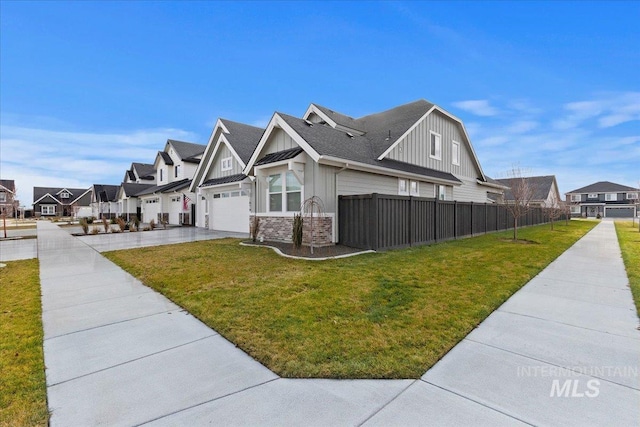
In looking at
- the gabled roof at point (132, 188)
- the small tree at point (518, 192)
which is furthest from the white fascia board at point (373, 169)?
the gabled roof at point (132, 188)

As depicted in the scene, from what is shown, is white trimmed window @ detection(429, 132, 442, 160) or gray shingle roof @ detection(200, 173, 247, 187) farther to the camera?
gray shingle roof @ detection(200, 173, 247, 187)

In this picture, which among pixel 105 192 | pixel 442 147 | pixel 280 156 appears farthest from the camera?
pixel 105 192

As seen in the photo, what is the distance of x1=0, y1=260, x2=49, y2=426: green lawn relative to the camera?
2.37 meters

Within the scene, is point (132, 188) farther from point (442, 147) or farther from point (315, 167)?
point (442, 147)

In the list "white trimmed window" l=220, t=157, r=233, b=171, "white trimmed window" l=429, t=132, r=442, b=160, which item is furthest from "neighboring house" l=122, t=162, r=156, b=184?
"white trimmed window" l=429, t=132, r=442, b=160

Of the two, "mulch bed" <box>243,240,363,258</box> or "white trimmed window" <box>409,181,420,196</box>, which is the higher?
"white trimmed window" <box>409,181,420,196</box>

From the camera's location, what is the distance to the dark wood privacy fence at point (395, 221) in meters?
9.96

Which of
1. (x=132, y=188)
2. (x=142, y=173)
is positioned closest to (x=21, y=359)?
(x=132, y=188)

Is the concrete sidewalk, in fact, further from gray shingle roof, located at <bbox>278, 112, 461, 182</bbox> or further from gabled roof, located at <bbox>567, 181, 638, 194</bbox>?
gabled roof, located at <bbox>567, 181, 638, 194</bbox>

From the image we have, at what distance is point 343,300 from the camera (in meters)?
5.02

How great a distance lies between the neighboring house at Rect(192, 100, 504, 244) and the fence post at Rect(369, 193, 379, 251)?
1631 mm

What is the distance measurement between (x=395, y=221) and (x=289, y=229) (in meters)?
4.05

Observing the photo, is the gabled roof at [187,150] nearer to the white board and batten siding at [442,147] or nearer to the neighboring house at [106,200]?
the neighboring house at [106,200]

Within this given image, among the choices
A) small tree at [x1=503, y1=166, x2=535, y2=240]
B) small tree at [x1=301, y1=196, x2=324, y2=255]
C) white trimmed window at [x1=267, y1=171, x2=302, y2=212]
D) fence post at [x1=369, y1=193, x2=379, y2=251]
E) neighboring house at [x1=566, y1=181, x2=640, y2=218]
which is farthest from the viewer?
neighboring house at [x1=566, y1=181, x2=640, y2=218]
